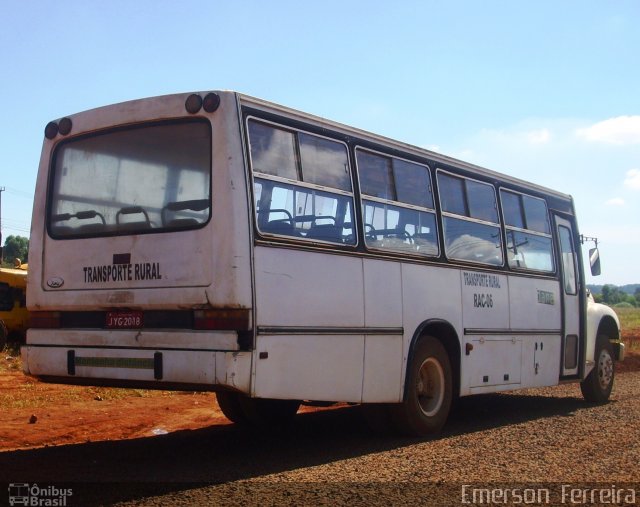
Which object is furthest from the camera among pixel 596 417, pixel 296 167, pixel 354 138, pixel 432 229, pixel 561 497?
pixel 596 417

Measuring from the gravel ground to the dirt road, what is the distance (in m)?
0.01

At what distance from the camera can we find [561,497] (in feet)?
19.9

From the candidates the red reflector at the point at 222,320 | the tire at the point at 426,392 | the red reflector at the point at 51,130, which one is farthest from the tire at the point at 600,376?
the red reflector at the point at 51,130

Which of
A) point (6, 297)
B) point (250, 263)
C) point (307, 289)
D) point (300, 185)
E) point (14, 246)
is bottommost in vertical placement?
point (307, 289)

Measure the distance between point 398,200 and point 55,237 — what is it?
336 centimetres

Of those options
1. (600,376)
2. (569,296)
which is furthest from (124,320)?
(600,376)

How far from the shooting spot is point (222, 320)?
22.8 feet

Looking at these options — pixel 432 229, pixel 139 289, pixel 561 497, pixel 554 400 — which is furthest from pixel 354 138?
pixel 554 400

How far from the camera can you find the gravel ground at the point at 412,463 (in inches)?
240

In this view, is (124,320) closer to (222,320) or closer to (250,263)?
(222,320)

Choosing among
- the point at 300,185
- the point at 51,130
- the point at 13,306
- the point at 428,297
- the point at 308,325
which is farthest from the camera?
the point at 13,306

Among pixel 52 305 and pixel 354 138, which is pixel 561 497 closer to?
pixel 354 138

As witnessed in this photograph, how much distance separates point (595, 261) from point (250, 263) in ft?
24.3

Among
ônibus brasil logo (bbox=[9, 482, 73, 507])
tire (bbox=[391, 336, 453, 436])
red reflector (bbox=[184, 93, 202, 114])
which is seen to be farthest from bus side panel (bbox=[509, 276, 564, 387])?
ônibus brasil logo (bbox=[9, 482, 73, 507])
